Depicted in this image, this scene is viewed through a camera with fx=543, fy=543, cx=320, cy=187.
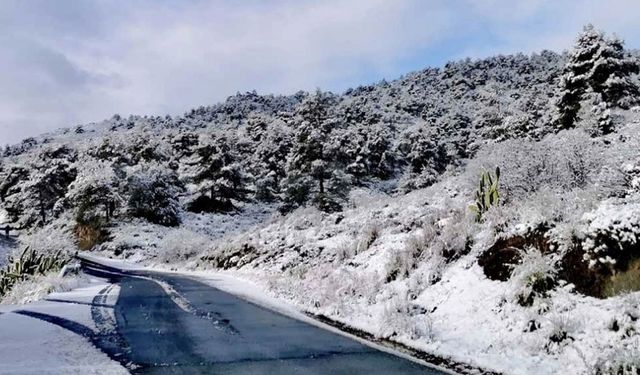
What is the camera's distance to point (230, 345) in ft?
31.7

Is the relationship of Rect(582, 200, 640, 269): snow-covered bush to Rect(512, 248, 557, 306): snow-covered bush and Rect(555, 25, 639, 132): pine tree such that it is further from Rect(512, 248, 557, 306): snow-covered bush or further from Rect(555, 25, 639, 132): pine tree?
Rect(555, 25, 639, 132): pine tree

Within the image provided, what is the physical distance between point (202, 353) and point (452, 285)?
18.4ft

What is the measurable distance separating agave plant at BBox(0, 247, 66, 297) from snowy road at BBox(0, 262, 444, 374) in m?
7.15

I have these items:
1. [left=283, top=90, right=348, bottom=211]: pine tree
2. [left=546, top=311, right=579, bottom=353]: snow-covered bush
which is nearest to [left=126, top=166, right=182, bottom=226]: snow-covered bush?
[left=283, top=90, right=348, bottom=211]: pine tree

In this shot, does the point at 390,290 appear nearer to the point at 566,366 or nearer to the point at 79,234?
the point at 566,366

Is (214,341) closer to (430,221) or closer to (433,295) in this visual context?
(433,295)

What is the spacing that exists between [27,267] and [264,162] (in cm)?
4106

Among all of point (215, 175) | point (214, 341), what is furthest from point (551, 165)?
point (215, 175)

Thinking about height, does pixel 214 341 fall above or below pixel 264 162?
below

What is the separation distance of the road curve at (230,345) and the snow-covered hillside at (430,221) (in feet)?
4.32

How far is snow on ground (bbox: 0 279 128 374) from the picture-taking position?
727cm

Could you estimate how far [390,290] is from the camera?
43.0ft

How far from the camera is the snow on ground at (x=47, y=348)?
7266 millimetres

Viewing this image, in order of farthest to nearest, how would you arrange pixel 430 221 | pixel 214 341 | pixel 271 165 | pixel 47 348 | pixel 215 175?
pixel 271 165
pixel 215 175
pixel 430 221
pixel 214 341
pixel 47 348
